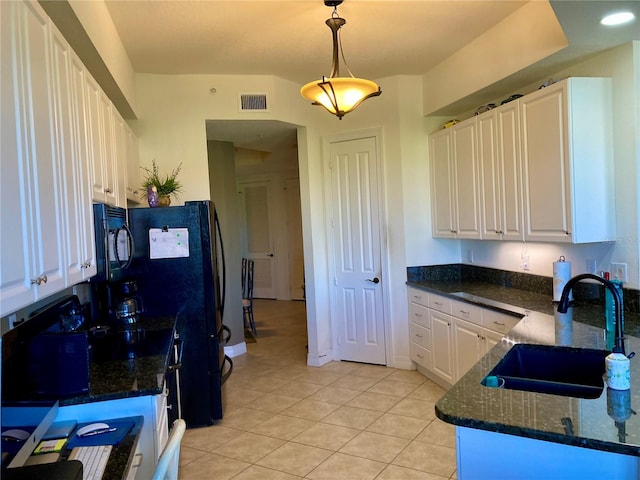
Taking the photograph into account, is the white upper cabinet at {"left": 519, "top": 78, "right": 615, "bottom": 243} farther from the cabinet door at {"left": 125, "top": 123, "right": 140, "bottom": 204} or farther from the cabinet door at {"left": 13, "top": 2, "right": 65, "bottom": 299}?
the cabinet door at {"left": 125, "top": 123, "right": 140, "bottom": 204}

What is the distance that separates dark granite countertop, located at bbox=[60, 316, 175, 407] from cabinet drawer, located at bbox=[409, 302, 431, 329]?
84.9 inches

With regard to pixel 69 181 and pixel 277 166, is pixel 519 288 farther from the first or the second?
pixel 277 166

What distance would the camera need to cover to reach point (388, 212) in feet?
14.4

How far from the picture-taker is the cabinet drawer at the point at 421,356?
4.00 m

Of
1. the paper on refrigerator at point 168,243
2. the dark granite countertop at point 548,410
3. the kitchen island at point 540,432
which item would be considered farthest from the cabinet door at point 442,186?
the kitchen island at point 540,432

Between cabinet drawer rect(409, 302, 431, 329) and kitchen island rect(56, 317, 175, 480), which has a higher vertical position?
kitchen island rect(56, 317, 175, 480)

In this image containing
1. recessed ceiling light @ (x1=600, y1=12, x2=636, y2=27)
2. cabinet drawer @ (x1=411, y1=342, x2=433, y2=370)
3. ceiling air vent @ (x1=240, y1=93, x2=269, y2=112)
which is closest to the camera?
recessed ceiling light @ (x1=600, y1=12, x2=636, y2=27)

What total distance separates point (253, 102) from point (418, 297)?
2295 mm

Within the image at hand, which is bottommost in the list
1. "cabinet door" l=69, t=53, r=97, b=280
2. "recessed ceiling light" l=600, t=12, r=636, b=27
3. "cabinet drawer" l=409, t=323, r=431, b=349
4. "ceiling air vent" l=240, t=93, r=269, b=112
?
"cabinet drawer" l=409, t=323, r=431, b=349

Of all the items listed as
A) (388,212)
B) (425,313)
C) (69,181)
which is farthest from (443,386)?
(69,181)

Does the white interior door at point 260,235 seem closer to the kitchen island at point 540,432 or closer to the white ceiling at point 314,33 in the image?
the white ceiling at point 314,33

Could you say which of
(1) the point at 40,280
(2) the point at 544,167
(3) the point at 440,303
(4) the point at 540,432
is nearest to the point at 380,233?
(3) the point at 440,303

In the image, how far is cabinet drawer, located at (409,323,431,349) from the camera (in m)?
4.01

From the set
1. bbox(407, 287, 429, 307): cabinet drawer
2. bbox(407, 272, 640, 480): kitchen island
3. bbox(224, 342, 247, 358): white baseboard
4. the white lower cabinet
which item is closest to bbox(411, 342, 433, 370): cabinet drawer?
the white lower cabinet
